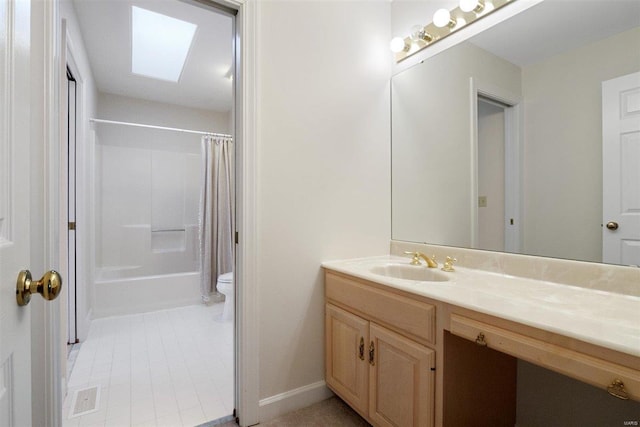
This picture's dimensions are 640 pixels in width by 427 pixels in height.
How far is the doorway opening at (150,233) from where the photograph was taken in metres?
1.84

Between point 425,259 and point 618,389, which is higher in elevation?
point 425,259

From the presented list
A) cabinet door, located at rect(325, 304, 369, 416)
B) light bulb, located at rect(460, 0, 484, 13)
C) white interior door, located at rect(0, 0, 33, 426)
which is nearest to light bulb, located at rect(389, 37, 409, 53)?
light bulb, located at rect(460, 0, 484, 13)

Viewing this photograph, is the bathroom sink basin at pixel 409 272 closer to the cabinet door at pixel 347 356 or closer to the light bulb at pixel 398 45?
the cabinet door at pixel 347 356

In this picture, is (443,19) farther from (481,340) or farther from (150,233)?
(150,233)

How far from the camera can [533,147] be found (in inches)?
55.9

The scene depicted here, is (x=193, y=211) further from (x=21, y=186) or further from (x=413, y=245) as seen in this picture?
(x=21, y=186)

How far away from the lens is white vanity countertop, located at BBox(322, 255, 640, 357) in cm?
78

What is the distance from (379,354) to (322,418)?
21.6 inches

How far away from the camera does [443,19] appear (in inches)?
67.2

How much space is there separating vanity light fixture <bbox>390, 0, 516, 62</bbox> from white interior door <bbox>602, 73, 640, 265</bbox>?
2.23ft

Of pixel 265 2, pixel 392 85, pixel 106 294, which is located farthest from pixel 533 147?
pixel 106 294

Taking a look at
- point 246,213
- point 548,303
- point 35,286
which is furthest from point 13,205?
point 548,303

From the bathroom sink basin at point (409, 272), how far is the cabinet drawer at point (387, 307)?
18 cm

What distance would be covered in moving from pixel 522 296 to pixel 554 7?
4.11 feet
